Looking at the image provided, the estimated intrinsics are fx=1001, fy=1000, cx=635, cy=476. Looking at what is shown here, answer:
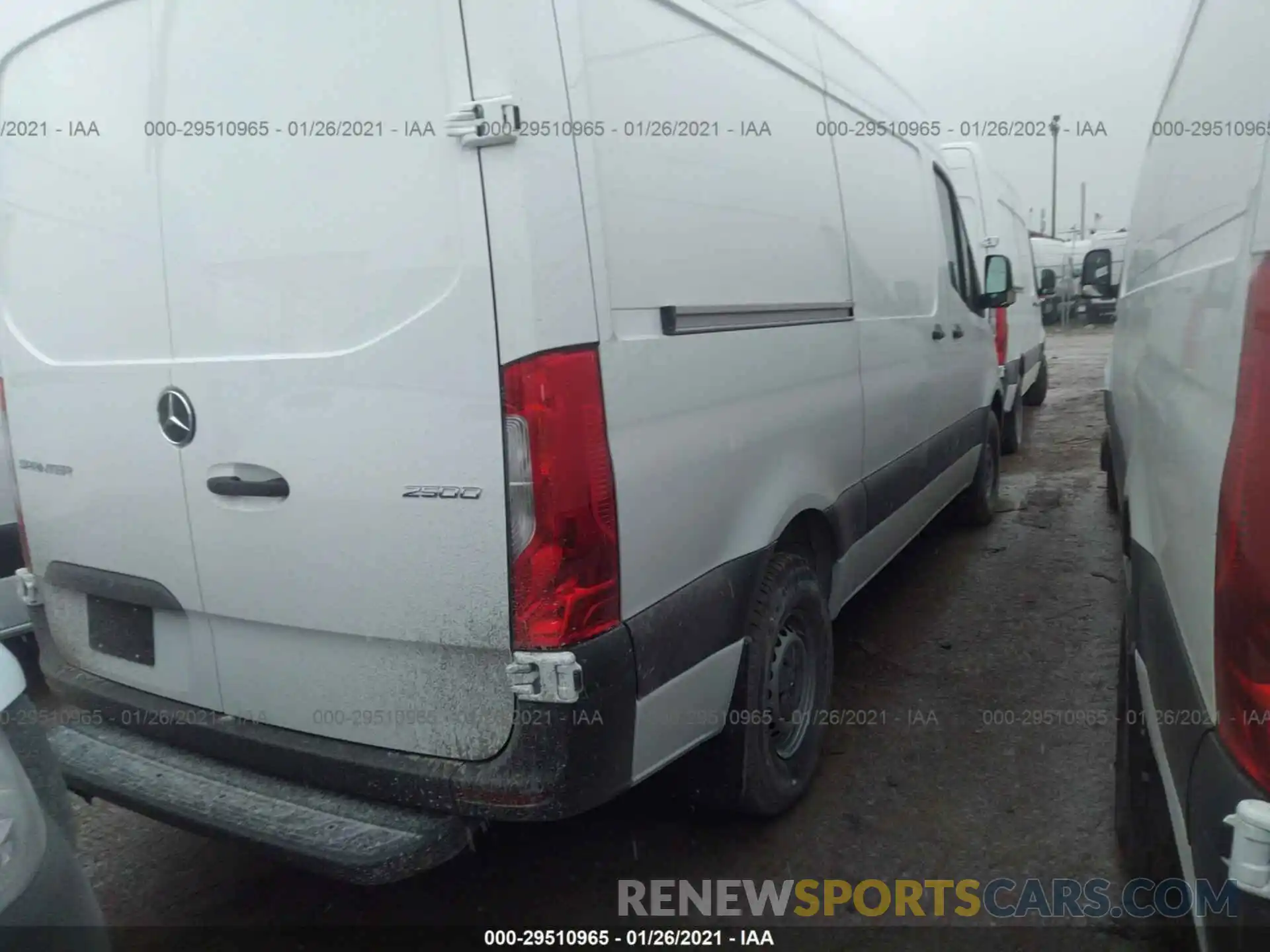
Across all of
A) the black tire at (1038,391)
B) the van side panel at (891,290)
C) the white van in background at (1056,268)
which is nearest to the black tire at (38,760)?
the van side panel at (891,290)

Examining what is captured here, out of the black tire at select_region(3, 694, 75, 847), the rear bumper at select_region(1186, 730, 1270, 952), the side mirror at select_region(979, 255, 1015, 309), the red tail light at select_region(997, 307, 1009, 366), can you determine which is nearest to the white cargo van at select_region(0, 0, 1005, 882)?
the black tire at select_region(3, 694, 75, 847)

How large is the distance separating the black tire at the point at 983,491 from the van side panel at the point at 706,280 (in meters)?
3.20

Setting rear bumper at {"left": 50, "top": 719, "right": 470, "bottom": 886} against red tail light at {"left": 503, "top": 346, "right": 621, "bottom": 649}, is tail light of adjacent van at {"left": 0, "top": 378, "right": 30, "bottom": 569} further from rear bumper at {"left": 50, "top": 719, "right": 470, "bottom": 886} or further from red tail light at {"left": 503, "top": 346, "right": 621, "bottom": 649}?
red tail light at {"left": 503, "top": 346, "right": 621, "bottom": 649}

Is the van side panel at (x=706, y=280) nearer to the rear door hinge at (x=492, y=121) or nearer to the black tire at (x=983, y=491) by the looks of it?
the rear door hinge at (x=492, y=121)

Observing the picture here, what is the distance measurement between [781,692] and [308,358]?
1665mm

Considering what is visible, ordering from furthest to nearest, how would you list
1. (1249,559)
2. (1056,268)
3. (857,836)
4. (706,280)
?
(1056,268) < (857,836) < (706,280) < (1249,559)

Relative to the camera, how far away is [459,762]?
7.01ft

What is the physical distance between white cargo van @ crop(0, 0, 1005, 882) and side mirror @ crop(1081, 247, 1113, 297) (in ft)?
13.4

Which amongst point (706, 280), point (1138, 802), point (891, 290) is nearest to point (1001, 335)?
point (891, 290)

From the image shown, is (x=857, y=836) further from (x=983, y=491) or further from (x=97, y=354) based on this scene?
(x=983, y=491)

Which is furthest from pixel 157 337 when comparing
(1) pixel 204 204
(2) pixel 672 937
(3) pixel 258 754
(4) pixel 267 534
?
(2) pixel 672 937

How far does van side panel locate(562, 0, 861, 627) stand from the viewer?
6.94 ft

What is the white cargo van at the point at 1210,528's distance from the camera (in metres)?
1.43

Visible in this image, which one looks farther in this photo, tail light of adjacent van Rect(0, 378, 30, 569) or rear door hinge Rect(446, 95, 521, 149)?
tail light of adjacent van Rect(0, 378, 30, 569)
